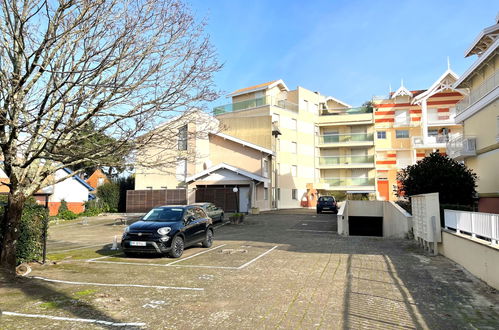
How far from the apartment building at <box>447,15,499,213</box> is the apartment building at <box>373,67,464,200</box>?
19176 millimetres

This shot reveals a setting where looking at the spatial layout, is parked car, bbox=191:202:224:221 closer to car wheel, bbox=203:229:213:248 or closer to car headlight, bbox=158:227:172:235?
car wheel, bbox=203:229:213:248

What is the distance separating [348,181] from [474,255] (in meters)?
37.3

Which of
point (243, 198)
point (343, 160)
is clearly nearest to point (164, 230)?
point (243, 198)

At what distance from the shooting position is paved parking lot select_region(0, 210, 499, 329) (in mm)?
5245

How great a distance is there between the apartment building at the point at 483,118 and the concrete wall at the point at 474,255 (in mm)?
11164

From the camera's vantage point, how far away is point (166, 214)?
469 inches

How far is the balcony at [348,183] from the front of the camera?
144 feet

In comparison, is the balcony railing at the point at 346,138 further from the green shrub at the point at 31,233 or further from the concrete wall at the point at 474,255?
the green shrub at the point at 31,233

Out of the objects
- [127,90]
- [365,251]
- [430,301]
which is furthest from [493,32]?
[127,90]

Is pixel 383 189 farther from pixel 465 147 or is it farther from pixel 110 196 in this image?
pixel 110 196

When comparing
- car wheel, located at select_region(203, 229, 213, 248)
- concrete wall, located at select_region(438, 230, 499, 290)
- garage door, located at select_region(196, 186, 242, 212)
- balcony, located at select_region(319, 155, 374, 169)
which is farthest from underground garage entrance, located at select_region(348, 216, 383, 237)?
balcony, located at select_region(319, 155, 374, 169)

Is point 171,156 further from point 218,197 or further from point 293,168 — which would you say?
point 293,168

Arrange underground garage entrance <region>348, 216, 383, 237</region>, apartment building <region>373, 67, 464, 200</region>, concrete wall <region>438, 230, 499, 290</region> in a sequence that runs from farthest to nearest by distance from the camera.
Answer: apartment building <region>373, 67, 464, 200</region>
underground garage entrance <region>348, 216, 383, 237</region>
concrete wall <region>438, 230, 499, 290</region>

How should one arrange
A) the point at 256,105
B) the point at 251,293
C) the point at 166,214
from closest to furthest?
the point at 251,293, the point at 166,214, the point at 256,105
